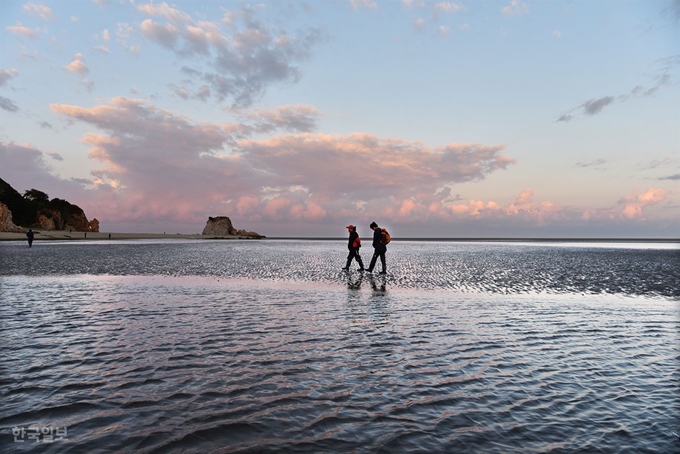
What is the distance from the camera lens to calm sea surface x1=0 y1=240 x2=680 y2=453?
522 centimetres

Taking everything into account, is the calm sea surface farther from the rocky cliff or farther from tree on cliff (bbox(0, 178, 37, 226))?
tree on cliff (bbox(0, 178, 37, 226))

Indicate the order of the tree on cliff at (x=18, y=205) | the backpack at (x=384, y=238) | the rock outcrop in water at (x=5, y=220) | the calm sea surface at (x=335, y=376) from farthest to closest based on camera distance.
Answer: the tree on cliff at (x=18, y=205) < the rock outcrop in water at (x=5, y=220) < the backpack at (x=384, y=238) < the calm sea surface at (x=335, y=376)

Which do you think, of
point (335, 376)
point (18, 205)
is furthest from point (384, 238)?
point (18, 205)

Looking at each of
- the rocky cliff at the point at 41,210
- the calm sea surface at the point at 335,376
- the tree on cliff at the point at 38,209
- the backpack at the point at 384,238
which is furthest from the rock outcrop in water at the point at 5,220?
the backpack at the point at 384,238

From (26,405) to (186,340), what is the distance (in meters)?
3.87

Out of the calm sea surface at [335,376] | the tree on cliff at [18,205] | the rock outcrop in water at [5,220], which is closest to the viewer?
the calm sea surface at [335,376]

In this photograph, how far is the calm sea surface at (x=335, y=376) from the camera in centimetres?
522

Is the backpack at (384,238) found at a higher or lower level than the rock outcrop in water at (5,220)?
lower

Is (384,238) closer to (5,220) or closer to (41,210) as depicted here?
(5,220)

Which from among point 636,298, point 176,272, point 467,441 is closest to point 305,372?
point 467,441

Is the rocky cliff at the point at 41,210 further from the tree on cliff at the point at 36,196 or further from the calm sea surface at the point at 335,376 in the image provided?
the calm sea surface at the point at 335,376

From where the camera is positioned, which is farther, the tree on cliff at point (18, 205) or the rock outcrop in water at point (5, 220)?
the tree on cliff at point (18, 205)

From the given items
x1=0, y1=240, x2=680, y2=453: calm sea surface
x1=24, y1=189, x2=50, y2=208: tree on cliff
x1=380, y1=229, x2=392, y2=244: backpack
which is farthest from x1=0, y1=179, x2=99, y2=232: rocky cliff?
x1=0, y1=240, x2=680, y2=453: calm sea surface

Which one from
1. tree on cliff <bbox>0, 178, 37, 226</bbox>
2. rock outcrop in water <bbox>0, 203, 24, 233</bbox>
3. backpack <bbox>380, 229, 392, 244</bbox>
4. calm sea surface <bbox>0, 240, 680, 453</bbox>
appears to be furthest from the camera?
tree on cliff <bbox>0, 178, 37, 226</bbox>
